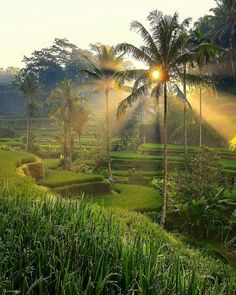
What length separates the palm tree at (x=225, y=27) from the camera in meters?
53.7

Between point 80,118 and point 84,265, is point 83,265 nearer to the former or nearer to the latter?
point 84,265

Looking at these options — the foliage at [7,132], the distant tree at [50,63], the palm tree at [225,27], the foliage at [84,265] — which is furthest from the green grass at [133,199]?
the distant tree at [50,63]

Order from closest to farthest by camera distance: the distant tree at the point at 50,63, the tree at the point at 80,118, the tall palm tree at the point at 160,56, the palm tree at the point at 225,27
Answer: the tall palm tree at the point at 160,56
the tree at the point at 80,118
the palm tree at the point at 225,27
the distant tree at the point at 50,63

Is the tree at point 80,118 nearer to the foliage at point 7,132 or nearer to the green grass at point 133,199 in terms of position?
the green grass at point 133,199

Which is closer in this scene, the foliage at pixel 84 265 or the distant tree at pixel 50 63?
the foliage at pixel 84 265

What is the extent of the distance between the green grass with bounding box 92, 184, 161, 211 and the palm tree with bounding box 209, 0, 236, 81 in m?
32.0

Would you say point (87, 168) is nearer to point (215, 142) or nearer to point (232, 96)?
point (215, 142)

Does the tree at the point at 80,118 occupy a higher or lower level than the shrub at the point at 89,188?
higher

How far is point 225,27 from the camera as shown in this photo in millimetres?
55531

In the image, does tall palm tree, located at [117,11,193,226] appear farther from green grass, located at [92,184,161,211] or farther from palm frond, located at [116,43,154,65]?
green grass, located at [92,184,161,211]

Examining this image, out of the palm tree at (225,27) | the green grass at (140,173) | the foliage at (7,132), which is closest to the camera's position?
the green grass at (140,173)

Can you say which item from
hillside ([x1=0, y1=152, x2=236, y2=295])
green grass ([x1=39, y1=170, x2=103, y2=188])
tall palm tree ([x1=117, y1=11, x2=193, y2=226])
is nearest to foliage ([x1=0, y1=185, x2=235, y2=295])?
hillside ([x1=0, y1=152, x2=236, y2=295])

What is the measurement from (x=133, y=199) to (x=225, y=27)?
3794cm

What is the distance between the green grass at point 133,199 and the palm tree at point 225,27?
3198 centimetres
